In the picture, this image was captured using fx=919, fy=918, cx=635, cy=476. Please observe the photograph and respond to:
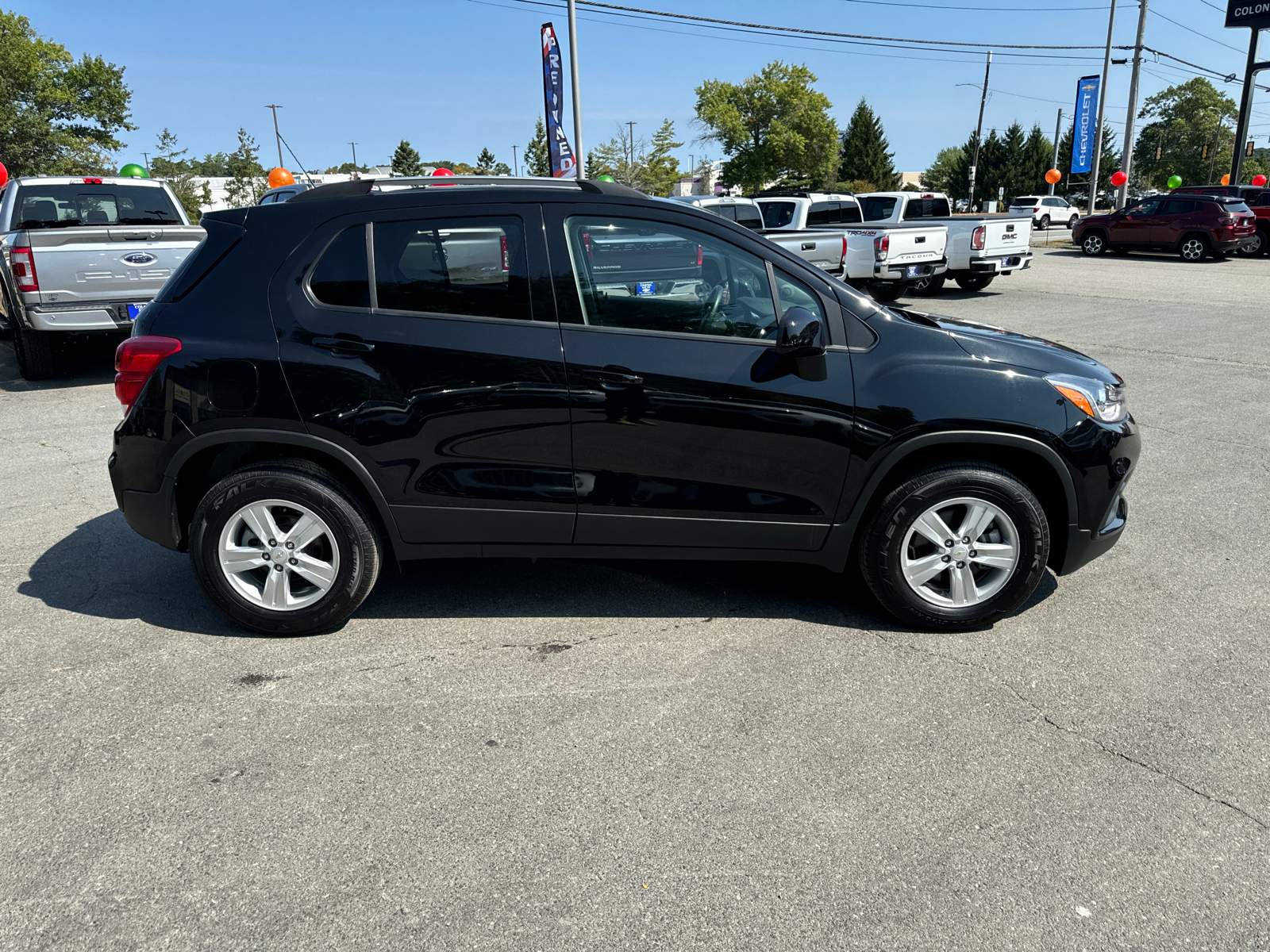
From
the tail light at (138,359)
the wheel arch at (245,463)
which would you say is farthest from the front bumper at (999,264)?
the tail light at (138,359)

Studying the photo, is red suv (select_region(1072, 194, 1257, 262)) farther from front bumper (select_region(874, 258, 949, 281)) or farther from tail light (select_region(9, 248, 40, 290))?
tail light (select_region(9, 248, 40, 290))

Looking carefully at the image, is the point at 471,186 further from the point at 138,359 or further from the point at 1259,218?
the point at 1259,218

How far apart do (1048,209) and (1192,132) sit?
211 ft

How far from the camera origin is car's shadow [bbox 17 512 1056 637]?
4.15m

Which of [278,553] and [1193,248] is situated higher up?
[1193,248]

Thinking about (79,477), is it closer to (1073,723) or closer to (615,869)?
(615,869)

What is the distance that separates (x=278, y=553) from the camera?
383 centimetres

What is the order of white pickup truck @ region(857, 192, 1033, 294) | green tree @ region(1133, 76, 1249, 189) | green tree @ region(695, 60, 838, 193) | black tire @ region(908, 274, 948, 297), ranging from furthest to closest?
green tree @ region(1133, 76, 1249, 189), green tree @ region(695, 60, 838, 193), black tire @ region(908, 274, 948, 297), white pickup truck @ region(857, 192, 1033, 294)

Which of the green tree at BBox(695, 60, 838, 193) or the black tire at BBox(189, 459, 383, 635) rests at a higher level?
the green tree at BBox(695, 60, 838, 193)

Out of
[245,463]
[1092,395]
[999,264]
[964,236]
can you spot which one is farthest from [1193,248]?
[245,463]

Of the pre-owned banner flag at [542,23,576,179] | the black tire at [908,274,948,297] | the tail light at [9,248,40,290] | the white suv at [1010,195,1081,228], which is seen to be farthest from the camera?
the white suv at [1010,195,1081,228]

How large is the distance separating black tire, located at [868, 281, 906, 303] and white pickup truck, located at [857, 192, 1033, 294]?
0.38 meters

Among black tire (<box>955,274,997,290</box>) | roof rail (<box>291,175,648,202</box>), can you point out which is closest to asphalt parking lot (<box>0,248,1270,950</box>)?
roof rail (<box>291,175,648,202</box>)

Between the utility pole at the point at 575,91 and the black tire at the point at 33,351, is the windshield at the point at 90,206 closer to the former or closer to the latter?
the black tire at the point at 33,351
